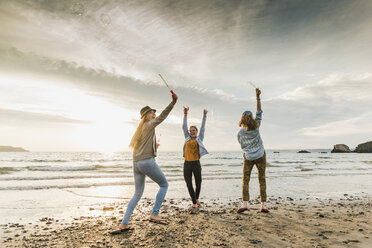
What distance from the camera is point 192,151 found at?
6.43 meters

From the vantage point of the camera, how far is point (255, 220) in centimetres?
542

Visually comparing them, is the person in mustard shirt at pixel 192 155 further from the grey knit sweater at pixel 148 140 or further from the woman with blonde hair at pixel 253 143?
the grey knit sweater at pixel 148 140

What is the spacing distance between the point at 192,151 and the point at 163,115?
227 cm

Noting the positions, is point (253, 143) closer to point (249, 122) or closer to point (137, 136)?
point (249, 122)

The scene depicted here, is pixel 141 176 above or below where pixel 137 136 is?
below

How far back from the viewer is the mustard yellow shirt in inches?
253

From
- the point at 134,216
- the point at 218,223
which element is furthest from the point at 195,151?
the point at 134,216

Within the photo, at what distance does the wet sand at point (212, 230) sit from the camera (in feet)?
13.3

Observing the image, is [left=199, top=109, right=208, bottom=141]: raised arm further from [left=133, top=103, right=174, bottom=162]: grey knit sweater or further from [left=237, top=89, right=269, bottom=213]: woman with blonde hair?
[left=133, top=103, right=174, bottom=162]: grey knit sweater

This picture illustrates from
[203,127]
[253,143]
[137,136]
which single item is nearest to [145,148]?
[137,136]

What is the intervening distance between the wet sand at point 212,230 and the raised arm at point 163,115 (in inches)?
89.4

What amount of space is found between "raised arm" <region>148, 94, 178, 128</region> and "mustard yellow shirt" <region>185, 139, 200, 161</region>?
216 centimetres

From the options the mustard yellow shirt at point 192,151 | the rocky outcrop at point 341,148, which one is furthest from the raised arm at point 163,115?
the rocky outcrop at point 341,148

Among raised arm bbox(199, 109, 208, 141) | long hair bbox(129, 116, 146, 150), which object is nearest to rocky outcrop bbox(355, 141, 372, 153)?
raised arm bbox(199, 109, 208, 141)
